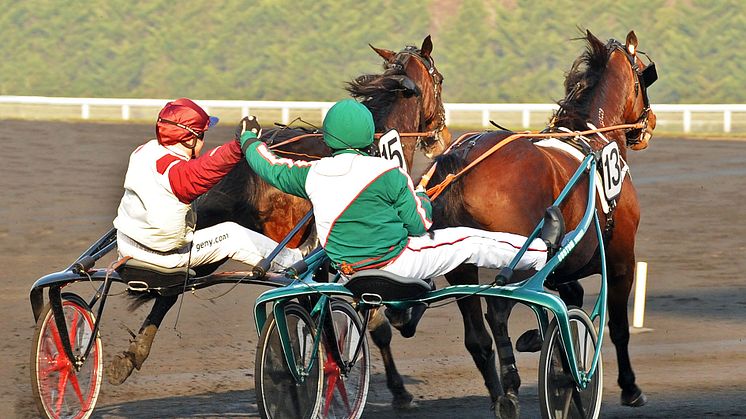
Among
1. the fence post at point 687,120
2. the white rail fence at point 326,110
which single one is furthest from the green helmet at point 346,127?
the fence post at point 687,120

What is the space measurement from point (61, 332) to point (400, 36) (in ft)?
122

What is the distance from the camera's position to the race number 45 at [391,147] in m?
7.98

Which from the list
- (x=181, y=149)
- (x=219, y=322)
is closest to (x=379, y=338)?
(x=181, y=149)

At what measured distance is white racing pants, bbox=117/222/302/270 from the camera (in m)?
6.04

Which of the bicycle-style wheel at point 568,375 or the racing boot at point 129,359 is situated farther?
the racing boot at point 129,359

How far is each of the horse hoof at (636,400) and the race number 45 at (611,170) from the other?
43.1 inches

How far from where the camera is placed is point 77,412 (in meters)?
6.10

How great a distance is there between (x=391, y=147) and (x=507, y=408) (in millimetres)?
2501

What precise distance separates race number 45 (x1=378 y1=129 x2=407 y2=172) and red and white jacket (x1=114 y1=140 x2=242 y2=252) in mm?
2106

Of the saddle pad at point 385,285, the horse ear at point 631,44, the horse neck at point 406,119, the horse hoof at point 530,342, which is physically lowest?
the horse hoof at point 530,342

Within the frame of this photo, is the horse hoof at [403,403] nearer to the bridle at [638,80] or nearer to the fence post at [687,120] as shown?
the bridle at [638,80]

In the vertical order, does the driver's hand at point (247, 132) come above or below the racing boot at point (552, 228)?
above

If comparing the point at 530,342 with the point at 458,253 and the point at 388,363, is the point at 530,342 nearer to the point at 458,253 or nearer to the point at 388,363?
the point at 458,253

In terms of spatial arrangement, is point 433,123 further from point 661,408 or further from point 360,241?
point 360,241
